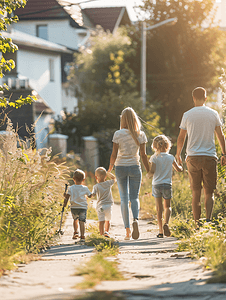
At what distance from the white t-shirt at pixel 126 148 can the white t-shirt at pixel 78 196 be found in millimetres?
599

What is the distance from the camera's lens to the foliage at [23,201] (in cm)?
522

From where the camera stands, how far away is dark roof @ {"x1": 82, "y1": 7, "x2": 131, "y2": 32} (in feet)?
120

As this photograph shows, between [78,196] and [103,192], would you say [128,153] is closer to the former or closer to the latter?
[103,192]

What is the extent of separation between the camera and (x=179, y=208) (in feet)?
28.2

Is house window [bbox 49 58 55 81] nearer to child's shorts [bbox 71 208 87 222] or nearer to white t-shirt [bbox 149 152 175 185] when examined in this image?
white t-shirt [bbox 149 152 175 185]

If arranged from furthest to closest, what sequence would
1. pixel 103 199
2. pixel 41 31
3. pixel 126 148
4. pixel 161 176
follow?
pixel 41 31
pixel 161 176
pixel 103 199
pixel 126 148

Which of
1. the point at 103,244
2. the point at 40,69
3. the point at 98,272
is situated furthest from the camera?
the point at 40,69

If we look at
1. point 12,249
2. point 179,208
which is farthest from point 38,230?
point 179,208

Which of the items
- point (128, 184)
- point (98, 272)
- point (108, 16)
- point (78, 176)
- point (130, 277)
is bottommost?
point (130, 277)

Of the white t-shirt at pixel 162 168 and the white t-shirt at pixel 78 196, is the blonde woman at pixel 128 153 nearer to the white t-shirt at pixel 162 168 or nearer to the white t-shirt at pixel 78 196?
the white t-shirt at pixel 162 168

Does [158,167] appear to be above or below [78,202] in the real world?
above

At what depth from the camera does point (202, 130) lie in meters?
6.31

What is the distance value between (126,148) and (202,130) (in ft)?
3.37

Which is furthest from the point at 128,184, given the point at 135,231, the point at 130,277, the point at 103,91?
the point at 103,91
